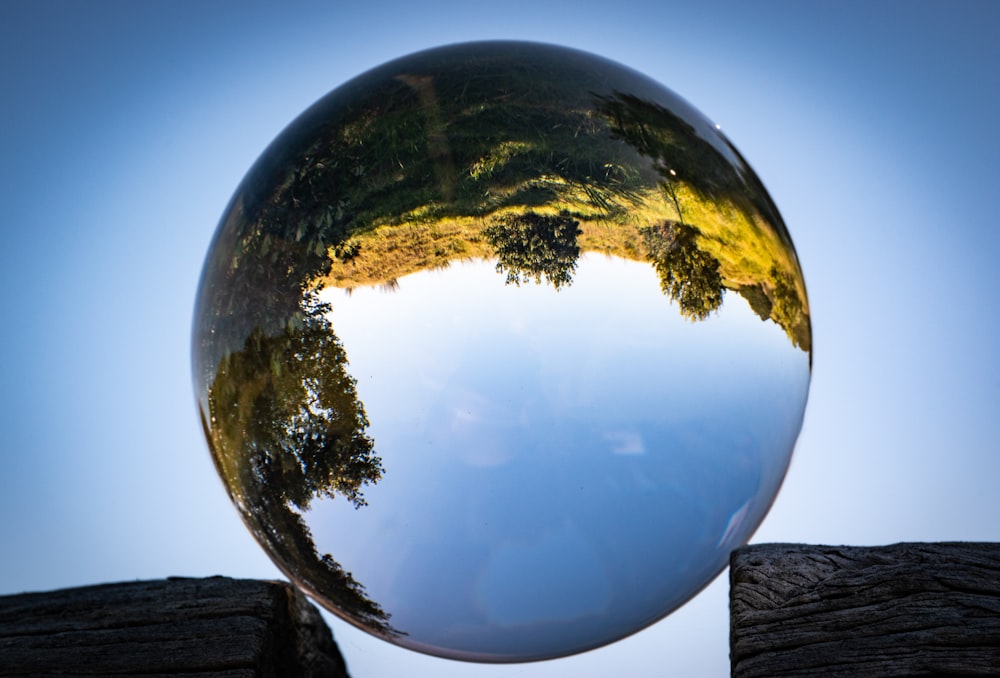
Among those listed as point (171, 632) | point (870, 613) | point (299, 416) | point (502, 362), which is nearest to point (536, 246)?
point (502, 362)

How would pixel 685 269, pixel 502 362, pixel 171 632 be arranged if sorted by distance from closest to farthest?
pixel 502 362 → pixel 685 269 → pixel 171 632

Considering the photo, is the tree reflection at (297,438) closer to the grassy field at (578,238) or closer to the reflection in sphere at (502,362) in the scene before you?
the reflection in sphere at (502,362)

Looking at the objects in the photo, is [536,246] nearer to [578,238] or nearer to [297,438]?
[578,238]

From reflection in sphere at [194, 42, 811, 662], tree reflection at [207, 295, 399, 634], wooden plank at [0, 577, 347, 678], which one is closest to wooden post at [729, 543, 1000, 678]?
reflection in sphere at [194, 42, 811, 662]

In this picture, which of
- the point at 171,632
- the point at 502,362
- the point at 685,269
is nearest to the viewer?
the point at 502,362

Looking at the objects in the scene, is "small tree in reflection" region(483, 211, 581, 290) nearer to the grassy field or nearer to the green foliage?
the grassy field

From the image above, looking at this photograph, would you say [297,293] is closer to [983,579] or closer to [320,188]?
[320,188]
